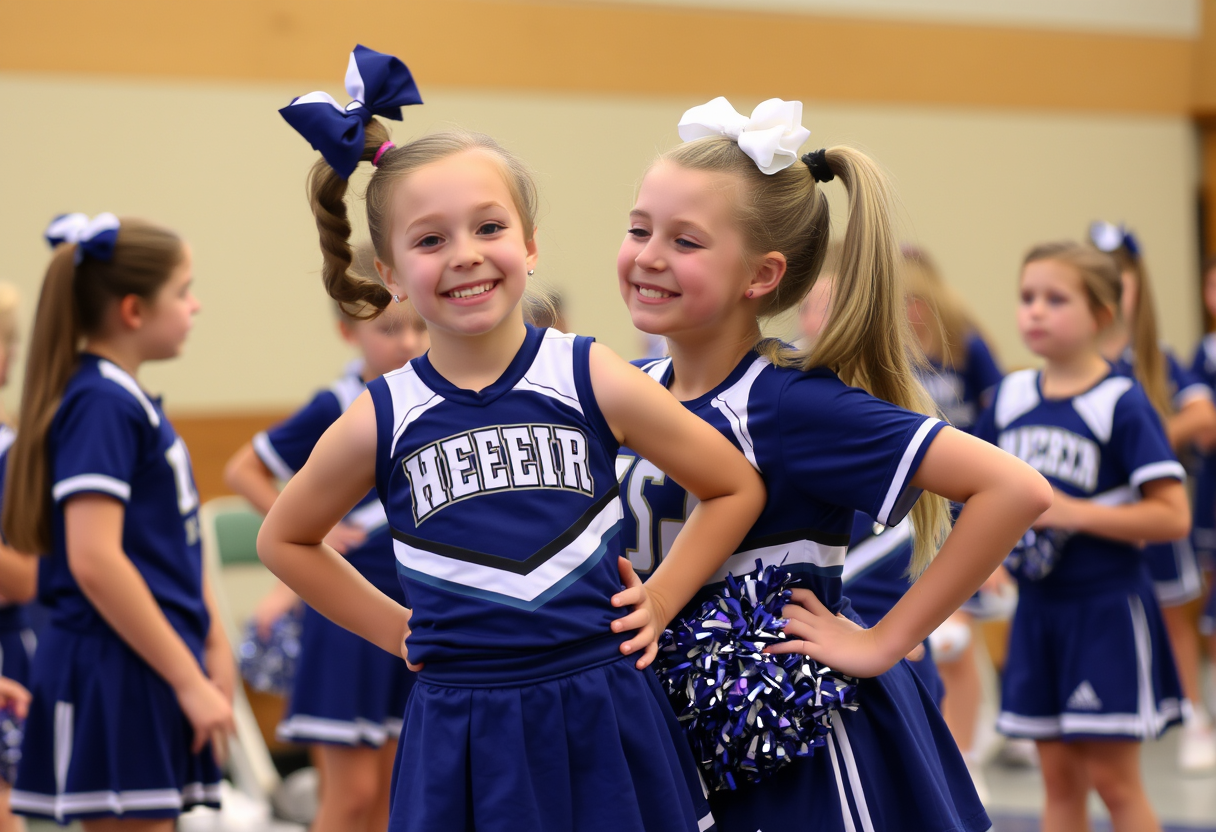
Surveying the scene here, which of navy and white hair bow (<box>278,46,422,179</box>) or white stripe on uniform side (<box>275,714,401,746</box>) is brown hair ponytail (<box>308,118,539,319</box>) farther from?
white stripe on uniform side (<box>275,714,401,746</box>)

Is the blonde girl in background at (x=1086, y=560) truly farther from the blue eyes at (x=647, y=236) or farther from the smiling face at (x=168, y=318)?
the smiling face at (x=168, y=318)

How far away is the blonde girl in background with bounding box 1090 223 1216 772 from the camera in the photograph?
12.5 feet

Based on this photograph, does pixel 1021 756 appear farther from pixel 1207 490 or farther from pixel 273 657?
pixel 273 657

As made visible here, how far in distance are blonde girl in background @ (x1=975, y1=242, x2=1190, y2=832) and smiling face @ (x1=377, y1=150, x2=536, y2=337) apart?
1.81 metres

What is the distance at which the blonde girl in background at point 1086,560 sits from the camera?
2.93 meters

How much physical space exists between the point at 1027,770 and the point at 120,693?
11.7ft

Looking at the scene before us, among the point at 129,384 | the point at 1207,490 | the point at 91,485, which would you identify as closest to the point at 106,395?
the point at 129,384

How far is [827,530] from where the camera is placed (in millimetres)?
1710

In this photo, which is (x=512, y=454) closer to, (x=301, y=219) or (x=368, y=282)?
(x=368, y=282)

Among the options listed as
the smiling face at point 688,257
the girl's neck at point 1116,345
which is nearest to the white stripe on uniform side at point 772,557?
the smiling face at point 688,257

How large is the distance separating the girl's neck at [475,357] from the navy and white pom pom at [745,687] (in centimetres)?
41

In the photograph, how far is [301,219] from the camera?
17.1ft

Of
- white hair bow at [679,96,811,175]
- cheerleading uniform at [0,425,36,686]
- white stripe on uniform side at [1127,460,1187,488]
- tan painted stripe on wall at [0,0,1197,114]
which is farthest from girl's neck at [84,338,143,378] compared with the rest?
tan painted stripe on wall at [0,0,1197,114]

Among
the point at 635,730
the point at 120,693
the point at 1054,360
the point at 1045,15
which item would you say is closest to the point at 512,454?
the point at 635,730
